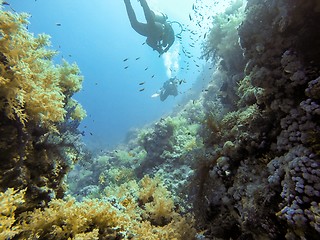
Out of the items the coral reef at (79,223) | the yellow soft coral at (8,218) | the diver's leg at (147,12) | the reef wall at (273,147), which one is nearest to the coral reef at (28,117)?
the coral reef at (79,223)

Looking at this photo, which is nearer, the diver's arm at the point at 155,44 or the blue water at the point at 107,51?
the diver's arm at the point at 155,44

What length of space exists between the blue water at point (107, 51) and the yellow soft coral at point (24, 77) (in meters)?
73.7

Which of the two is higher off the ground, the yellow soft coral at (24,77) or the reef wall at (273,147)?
the yellow soft coral at (24,77)

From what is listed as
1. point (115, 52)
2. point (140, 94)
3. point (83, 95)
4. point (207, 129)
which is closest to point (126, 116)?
point (140, 94)

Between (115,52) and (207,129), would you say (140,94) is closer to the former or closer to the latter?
(115,52)

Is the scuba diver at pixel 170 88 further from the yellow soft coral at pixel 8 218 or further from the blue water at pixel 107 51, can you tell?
the blue water at pixel 107 51

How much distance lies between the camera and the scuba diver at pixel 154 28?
428 inches

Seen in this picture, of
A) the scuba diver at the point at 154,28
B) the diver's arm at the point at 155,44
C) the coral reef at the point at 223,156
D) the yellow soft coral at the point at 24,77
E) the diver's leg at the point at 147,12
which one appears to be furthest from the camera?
the diver's arm at the point at 155,44

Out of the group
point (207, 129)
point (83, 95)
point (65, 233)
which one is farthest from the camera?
point (83, 95)

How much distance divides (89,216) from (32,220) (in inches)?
29.2

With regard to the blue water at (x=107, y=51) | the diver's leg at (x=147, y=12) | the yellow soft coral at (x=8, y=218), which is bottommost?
the yellow soft coral at (x=8, y=218)

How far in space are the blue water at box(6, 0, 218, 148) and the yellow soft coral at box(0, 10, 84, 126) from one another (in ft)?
242

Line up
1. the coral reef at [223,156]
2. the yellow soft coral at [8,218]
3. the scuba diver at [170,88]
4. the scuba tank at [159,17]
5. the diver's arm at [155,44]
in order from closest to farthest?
the yellow soft coral at [8,218]
the coral reef at [223,156]
the scuba tank at [159,17]
the diver's arm at [155,44]
the scuba diver at [170,88]

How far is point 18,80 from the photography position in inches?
145
